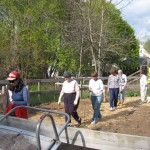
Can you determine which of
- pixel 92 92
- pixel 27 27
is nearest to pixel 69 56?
pixel 27 27

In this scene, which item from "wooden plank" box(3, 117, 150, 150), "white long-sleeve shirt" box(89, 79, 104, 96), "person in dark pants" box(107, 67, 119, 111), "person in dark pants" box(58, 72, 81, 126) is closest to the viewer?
"wooden plank" box(3, 117, 150, 150)

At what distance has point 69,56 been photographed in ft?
86.2

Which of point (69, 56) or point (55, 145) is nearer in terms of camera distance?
point (55, 145)

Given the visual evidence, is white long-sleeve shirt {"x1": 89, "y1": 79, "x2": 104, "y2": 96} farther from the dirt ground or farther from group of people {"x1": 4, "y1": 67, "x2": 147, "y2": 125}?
the dirt ground

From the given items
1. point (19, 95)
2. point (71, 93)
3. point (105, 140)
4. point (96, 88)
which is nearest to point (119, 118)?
point (96, 88)

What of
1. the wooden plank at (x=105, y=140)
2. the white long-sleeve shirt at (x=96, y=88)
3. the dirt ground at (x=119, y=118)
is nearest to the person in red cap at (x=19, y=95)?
the wooden plank at (x=105, y=140)

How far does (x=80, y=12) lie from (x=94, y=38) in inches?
64.2

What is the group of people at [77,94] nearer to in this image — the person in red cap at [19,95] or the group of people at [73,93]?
the group of people at [73,93]

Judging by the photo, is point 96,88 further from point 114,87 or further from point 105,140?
point 105,140

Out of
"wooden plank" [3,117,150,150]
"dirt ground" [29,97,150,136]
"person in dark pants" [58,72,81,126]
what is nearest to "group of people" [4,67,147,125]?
"person in dark pants" [58,72,81,126]

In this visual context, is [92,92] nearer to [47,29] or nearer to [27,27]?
[27,27]

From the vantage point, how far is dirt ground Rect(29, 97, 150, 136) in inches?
347

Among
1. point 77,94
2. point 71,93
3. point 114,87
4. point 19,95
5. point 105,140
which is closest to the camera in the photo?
point 105,140

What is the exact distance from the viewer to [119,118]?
10.7 meters
